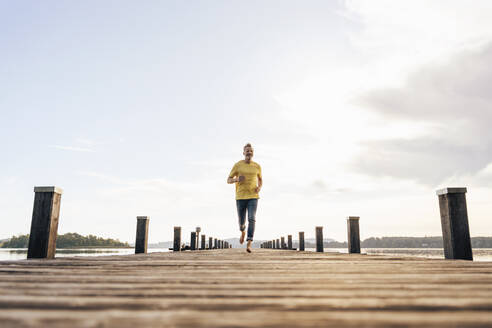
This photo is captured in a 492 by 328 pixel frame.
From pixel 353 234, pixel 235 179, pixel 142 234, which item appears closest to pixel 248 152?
pixel 235 179

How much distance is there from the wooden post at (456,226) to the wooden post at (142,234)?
6.00 m

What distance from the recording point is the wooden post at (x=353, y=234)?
7.95 meters

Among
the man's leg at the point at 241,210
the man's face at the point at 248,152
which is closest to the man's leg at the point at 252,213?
the man's leg at the point at 241,210

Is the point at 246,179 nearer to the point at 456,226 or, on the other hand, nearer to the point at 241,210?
the point at 241,210

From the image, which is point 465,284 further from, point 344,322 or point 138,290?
point 138,290

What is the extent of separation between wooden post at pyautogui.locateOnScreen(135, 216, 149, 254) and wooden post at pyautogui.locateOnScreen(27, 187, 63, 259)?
112 inches

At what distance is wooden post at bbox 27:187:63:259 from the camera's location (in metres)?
4.57

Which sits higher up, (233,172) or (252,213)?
(233,172)

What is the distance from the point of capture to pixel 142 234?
304 inches

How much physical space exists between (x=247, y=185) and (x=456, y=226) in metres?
3.54

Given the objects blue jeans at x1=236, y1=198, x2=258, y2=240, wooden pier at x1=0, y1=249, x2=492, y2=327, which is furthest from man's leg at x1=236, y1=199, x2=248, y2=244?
wooden pier at x1=0, y1=249, x2=492, y2=327

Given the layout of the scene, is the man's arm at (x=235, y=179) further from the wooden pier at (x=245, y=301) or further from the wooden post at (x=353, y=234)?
the wooden pier at (x=245, y=301)

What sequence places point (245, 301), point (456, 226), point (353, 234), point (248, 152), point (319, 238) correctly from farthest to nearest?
point (319, 238) → point (353, 234) → point (248, 152) → point (456, 226) → point (245, 301)

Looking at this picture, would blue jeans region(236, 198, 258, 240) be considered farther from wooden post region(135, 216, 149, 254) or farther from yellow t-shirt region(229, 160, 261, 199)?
wooden post region(135, 216, 149, 254)
